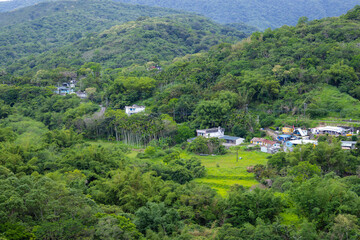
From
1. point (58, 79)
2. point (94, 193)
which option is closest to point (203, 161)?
point (94, 193)

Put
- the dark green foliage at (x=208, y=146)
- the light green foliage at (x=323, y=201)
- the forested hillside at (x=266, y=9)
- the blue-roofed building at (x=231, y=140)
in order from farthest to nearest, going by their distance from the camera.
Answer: the forested hillside at (x=266, y=9) → the blue-roofed building at (x=231, y=140) → the dark green foliage at (x=208, y=146) → the light green foliage at (x=323, y=201)

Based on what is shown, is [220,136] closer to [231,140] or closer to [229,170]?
[231,140]

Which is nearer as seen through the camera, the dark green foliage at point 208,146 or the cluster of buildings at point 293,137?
the cluster of buildings at point 293,137

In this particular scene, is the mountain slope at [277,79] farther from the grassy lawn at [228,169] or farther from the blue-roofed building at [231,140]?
the grassy lawn at [228,169]

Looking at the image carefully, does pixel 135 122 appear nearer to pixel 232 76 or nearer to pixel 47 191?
pixel 232 76

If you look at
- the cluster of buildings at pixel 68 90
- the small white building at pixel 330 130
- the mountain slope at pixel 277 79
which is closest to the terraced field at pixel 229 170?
the small white building at pixel 330 130

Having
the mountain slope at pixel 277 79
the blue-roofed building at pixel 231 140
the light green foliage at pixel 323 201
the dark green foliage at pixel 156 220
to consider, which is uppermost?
the mountain slope at pixel 277 79
